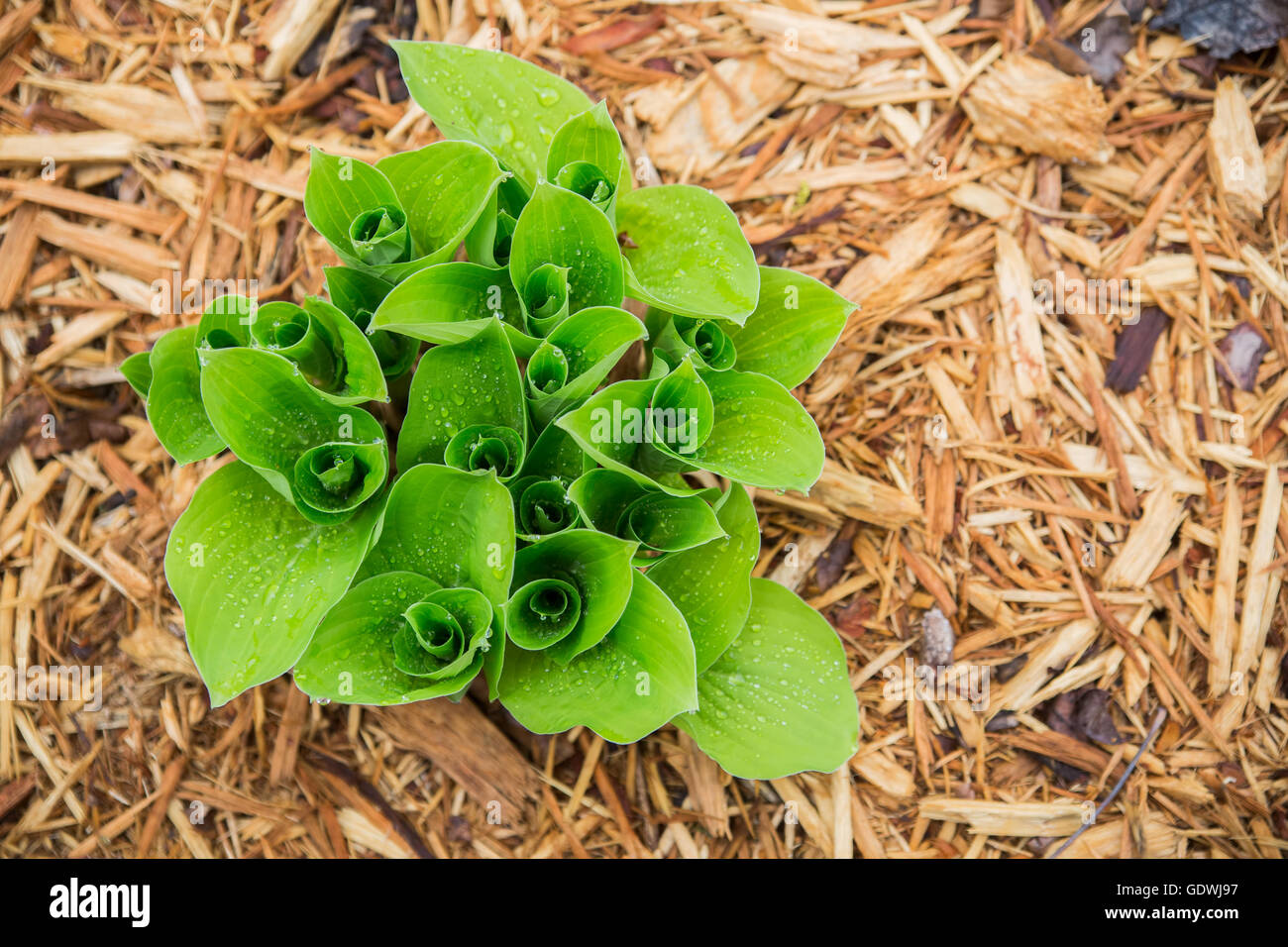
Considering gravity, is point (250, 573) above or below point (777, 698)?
above

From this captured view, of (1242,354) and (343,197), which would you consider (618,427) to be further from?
(1242,354)

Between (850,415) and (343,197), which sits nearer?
(343,197)

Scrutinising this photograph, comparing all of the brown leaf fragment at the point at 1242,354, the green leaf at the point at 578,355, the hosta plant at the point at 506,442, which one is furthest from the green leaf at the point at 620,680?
the brown leaf fragment at the point at 1242,354

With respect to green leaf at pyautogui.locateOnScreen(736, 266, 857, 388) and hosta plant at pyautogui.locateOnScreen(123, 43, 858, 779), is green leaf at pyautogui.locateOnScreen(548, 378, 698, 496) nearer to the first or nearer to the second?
hosta plant at pyautogui.locateOnScreen(123, 43, 858, 779)

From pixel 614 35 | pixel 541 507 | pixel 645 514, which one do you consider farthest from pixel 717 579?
pixel 614 35

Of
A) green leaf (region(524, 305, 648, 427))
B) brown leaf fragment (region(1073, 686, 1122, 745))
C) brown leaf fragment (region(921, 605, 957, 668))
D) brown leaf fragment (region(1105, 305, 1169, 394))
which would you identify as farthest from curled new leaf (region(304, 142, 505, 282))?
brown leaf fragment (region(1073, 686, 1122, 745))

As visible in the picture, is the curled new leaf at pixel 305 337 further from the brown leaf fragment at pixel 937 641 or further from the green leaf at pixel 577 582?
the brown leaf fragment at pixel 937 641
